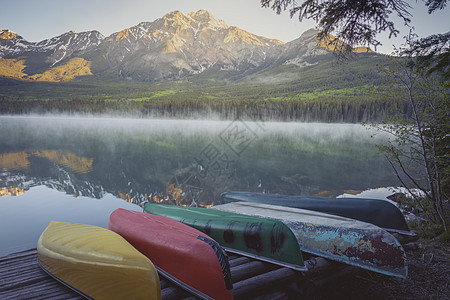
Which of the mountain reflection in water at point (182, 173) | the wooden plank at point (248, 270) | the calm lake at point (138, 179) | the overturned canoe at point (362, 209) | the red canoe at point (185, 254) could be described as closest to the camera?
the red canoe at point (185, 254)

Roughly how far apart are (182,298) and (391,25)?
216 inches

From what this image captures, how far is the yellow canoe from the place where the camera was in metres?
2.48

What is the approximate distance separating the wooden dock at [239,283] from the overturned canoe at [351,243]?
0.26m

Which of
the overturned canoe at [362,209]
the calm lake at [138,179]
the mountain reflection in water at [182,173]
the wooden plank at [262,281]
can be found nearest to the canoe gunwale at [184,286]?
the wooden plank at [262,281]

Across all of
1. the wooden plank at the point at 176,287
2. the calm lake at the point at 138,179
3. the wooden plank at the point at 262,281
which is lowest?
the calm lake at the point at 138,179

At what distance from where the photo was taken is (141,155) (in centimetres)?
2052

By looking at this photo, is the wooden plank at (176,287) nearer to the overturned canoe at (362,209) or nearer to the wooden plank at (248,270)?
the wooden plank at (248,270)

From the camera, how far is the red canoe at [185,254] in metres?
2.62

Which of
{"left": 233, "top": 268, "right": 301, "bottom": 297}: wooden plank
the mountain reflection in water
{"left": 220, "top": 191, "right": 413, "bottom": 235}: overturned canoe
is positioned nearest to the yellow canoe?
{"left": 233, "top": 268, "right": 301, "bottom": 297}: wooden plank

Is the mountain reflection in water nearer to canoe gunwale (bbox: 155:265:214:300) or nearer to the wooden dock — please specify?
the wooden dock

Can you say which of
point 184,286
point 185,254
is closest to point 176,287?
point 184,286

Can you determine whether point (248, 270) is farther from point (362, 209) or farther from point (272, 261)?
point (362, 209)

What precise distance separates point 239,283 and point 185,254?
0.66 m

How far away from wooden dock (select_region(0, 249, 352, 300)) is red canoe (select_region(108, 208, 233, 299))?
14 centimetres
